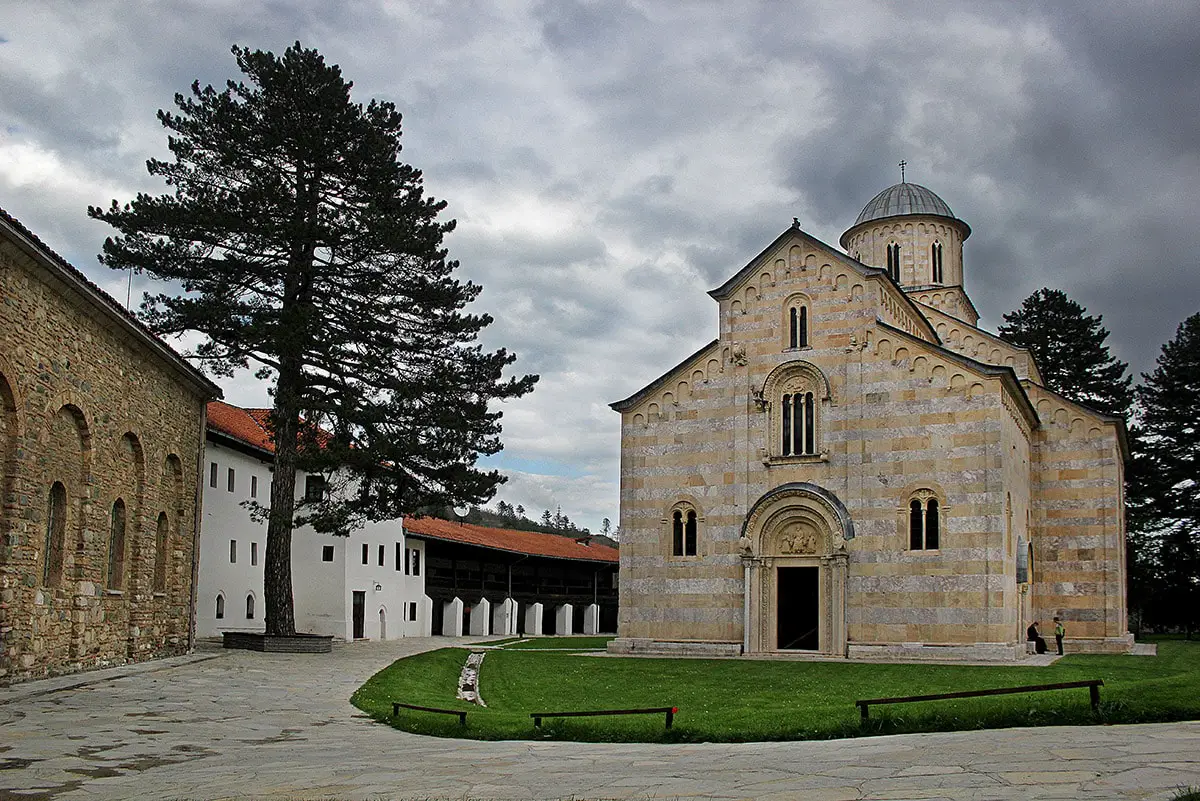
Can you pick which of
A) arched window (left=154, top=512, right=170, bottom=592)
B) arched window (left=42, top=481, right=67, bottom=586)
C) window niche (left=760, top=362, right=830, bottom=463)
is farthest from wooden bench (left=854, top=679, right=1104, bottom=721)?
arched window (left=154, top=512, right=170, bottom=592)

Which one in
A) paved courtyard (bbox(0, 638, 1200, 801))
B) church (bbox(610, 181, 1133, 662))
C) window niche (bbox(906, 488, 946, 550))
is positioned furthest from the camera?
window niche (bbox(906, 488, 946, 550))

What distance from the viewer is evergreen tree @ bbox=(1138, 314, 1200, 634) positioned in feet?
158

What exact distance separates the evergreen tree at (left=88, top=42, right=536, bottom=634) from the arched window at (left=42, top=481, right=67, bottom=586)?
8.39 metres

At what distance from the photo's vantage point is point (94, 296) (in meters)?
18.5

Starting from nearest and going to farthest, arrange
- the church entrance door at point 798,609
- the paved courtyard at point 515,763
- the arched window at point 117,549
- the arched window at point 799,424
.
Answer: the paved courtyard at point 515,763 < the arched window at point 117,549 < the church entrance door at point 798,609 < the arched window at point 799,424

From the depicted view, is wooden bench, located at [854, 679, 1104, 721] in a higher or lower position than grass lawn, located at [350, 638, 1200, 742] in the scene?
higher

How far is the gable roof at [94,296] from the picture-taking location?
15641 millimetres

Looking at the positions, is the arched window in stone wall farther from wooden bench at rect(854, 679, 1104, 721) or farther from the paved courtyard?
wooden bench at rect(854, 679, 1104, 721)

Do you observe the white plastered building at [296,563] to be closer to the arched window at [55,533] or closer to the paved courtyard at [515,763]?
the arched window at [55,533]

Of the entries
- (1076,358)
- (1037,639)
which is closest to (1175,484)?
(1076,358)

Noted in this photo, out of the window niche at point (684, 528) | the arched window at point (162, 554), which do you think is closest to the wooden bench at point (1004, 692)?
the arched window at point (162, 554)

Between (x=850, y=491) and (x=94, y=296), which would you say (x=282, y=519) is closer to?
(x=94, y=296)

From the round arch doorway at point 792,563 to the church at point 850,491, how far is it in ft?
0.17

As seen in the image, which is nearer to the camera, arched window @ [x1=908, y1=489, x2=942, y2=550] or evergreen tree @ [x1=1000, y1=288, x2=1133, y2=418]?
arched window @ [x1=908, y1=489, x2=942, y2=550]
